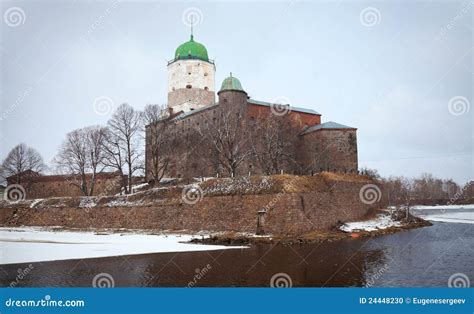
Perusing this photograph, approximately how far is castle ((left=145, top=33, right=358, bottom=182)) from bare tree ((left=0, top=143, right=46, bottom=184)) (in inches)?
521

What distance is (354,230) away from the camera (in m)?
26.1

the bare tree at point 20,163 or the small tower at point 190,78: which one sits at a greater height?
the small tower at point 190,78

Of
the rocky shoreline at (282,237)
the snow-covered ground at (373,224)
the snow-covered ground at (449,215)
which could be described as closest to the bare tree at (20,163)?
the rocky shoreline at (282,237)

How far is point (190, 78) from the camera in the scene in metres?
59.8

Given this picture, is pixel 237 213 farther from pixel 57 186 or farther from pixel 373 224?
pixel 57 186

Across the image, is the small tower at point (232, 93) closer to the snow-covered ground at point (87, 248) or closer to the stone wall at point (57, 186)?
the stone wall at point (57, 186)

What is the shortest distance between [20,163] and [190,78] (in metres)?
25.0

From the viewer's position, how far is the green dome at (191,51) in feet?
198

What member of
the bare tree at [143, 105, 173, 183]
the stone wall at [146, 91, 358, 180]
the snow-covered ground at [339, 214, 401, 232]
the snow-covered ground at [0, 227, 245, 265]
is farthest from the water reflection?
the stone wall at [146, 91, 358, 180]

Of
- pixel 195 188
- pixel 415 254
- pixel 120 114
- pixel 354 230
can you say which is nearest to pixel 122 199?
pixel 195 188

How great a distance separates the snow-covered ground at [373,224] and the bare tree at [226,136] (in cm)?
1181

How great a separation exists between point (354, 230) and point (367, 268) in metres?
13.2

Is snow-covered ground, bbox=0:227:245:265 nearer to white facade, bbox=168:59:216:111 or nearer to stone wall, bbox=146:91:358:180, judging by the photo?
stone wall, bbox=146:91:358:180

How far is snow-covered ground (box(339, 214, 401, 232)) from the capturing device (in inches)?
1064
